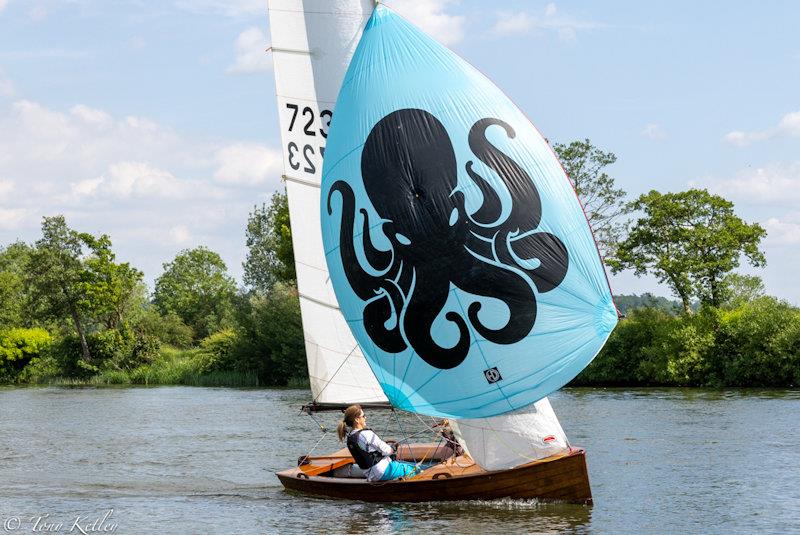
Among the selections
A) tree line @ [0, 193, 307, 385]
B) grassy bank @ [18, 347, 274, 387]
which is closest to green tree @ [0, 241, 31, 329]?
tree line @ [0, 193, 307, 385]

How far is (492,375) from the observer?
1545 cm

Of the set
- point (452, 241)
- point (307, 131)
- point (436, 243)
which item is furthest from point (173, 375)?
point (452, 241)

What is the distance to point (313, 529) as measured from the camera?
51.2 feet

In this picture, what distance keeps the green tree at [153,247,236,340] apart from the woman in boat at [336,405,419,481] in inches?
3122

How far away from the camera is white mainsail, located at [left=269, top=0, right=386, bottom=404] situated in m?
18.1

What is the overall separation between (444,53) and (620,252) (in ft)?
119

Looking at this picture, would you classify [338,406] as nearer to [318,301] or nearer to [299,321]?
[318,301]

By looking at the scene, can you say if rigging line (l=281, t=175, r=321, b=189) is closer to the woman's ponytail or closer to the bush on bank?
the woman's ponytail

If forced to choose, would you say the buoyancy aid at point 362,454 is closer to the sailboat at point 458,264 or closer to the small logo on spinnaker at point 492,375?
the sailboat at point 458,264

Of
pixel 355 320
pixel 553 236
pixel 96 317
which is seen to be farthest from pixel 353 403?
pixel 96 317

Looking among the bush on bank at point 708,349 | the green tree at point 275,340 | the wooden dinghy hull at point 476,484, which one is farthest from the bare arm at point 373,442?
the green tree at point 275,340

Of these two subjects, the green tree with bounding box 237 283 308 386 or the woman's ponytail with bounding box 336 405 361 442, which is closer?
the woman's ponytail with bounding box 336 405 361 442

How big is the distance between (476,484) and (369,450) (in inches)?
67.5

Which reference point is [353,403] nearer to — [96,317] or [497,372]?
[497,372]
